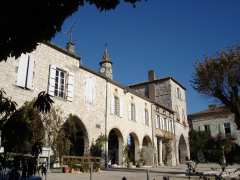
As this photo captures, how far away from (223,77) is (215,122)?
1079 inches

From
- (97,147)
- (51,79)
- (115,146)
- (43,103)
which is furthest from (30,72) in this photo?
(43,103)

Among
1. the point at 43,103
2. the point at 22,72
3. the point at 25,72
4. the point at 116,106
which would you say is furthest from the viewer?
the point at 116,106

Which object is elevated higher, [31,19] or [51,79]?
[51,79]

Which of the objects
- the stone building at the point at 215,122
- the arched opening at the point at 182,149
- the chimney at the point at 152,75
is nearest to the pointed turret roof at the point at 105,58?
the chimney at the point at 152,75

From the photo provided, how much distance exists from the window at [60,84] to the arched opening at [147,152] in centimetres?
994

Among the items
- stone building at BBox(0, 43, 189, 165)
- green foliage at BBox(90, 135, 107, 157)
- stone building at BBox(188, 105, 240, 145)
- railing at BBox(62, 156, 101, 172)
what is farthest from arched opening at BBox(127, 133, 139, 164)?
stone building at BBox(188, 105, 240, 145)

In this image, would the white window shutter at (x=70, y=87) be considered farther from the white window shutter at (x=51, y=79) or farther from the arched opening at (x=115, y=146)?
the arched opening at (x=115, y=146)

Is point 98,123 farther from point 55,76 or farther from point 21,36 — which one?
point 21,36

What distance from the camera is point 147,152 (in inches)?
1006

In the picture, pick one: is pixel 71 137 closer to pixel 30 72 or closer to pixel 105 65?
pixel 30 72

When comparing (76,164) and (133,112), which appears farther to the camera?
(133,112)

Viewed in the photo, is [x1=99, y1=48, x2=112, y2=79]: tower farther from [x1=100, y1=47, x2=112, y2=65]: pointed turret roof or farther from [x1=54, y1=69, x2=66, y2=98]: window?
[x1=54, y1=69, x2=66, y2=98]: window

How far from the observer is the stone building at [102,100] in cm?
1527

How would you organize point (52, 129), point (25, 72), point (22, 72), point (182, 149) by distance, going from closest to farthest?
1. point (52, 129)
2. point (22, 72)
3. point (25, 72)
4. point (182, 149)
